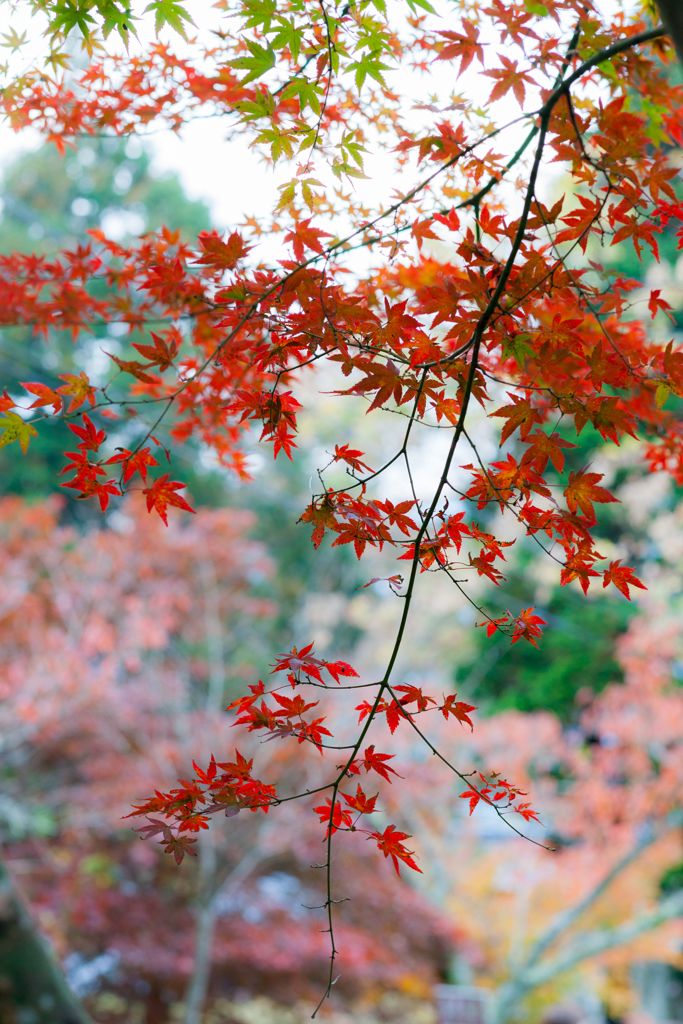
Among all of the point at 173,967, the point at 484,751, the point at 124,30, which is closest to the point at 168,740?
the point at 173,967

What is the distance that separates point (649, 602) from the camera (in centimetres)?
596

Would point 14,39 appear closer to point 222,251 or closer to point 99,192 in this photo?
point 222,251

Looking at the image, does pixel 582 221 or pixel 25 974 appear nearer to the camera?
pixel 582 221

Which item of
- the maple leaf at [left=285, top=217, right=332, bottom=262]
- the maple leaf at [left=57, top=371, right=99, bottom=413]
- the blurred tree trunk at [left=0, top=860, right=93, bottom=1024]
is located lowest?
the blurred tree trunk at [left=0, top=860, right=93, bottom=1024]

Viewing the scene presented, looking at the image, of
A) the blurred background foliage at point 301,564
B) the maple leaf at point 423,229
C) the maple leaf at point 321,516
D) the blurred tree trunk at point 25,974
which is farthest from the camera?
the blurred background foliage at point 301,564

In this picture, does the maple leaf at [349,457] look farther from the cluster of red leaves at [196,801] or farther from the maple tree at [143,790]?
the maple tree at [143,790]

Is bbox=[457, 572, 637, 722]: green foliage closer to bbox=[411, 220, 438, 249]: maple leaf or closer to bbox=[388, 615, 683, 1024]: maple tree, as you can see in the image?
bbox=[388, 615, 683, 1024]: maple tree

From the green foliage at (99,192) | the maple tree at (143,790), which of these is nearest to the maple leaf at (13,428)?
the maple tree at (143,790)

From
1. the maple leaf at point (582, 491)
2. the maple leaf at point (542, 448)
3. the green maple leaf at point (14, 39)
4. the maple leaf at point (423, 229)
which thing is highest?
the green maple leaf at point (14, 39)

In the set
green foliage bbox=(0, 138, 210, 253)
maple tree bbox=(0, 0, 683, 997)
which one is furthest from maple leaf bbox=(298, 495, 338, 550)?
green foliage bbox=(0, 138, 210, 253)

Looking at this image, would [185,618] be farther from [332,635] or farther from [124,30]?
[124,30]

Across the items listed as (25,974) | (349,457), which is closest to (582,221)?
(349,457)

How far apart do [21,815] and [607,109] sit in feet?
15.8

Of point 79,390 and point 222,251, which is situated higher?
point 222,251
